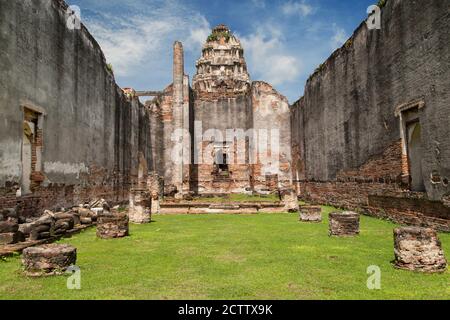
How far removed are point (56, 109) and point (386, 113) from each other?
29.3ft

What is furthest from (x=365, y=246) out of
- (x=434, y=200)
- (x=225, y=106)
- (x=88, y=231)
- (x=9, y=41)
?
(x=225, y=106)

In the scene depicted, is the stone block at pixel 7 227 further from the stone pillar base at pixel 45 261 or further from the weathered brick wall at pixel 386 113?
the weathered brick wall at pixel 386 113

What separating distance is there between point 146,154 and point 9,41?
14359 millimetres

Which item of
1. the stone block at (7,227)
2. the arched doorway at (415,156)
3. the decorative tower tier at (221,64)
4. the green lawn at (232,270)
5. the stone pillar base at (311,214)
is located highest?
the decorative tower tier at (221,64)

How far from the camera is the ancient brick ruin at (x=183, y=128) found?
8.20 m

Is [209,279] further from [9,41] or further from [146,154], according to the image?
[146,154]

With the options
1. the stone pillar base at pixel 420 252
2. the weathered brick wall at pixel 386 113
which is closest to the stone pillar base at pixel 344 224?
the weathered brick wall at pixel 386 113

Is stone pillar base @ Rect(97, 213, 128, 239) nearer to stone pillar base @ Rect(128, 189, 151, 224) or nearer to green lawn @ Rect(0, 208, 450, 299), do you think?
green lawn @ Rect(0, 208, 450, 299)

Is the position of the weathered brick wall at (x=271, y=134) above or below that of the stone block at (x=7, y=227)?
above

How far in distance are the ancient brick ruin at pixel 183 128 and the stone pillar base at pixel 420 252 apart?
349 cm

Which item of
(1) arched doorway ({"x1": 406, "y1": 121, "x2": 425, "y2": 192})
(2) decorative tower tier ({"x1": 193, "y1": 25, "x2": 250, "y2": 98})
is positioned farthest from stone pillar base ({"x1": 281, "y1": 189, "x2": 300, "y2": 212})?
(2) decorative tower tier ({"x1": 193, "y1": 25, "x2": 250, "y2": 98})

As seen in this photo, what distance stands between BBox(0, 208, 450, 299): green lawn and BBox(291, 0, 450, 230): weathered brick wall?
200 centimetres

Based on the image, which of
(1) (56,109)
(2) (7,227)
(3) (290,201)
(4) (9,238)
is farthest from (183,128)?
(4) (9,238)

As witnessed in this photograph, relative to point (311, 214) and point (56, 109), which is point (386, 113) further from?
point (56, 109)
